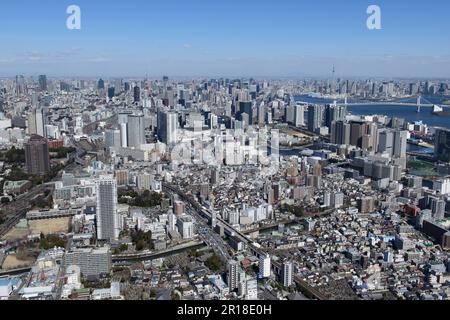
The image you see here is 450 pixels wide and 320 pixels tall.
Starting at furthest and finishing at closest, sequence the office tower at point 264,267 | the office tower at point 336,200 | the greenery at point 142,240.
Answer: the office tower at point 336,200 → the greenery at point 142,240 → the office tower at point 264,267

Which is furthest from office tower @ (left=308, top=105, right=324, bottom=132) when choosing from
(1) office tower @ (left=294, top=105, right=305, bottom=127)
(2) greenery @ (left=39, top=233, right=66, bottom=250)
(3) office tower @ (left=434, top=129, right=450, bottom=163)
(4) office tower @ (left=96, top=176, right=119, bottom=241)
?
(2) greenery @ (left=39, top=233, right=66, bottom=250)

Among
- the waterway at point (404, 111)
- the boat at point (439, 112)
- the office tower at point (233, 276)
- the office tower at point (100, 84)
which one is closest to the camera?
the office tower at point (233, 276)

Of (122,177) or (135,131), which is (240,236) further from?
(135,131)

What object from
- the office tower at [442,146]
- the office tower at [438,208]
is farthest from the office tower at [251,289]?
the office tower at [442,146]

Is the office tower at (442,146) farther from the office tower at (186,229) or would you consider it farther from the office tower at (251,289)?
the office tower at (251,289)

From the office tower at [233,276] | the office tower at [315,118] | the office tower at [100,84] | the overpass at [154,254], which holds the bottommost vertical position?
the overpass at [154,254]

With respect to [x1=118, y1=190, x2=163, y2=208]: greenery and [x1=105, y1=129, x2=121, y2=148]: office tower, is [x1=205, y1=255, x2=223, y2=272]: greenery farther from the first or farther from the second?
[x1=105, y1=129, x2=121, y2=148]: office tower
